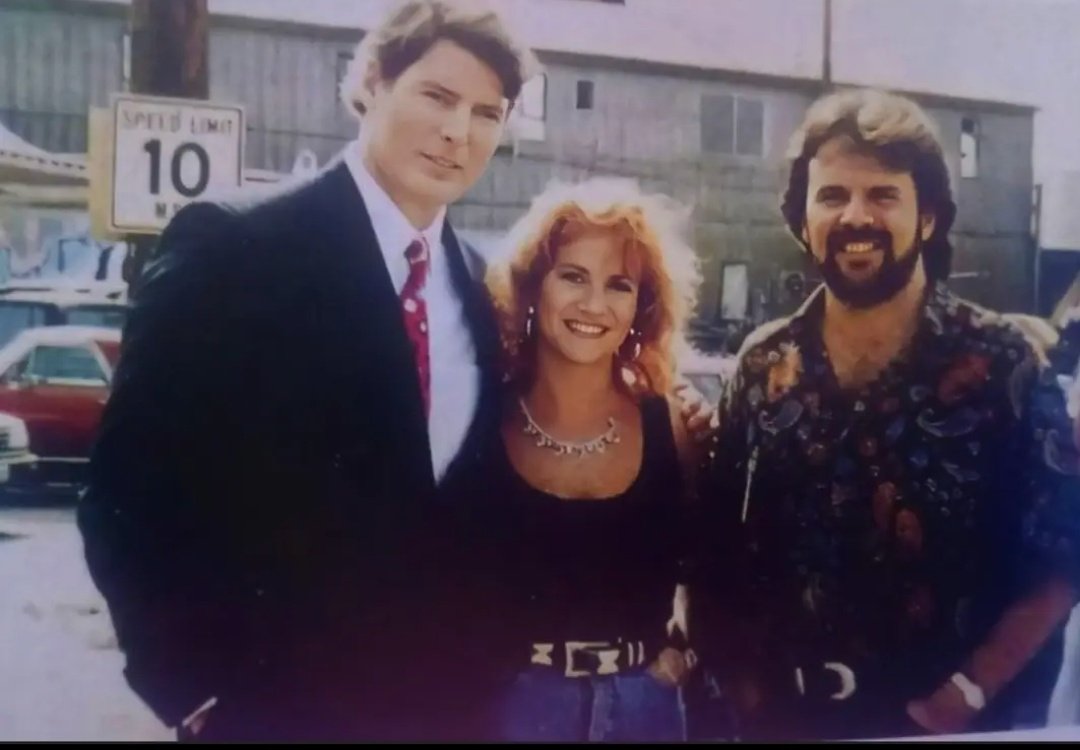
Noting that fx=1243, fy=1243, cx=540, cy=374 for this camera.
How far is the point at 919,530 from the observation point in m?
2.47

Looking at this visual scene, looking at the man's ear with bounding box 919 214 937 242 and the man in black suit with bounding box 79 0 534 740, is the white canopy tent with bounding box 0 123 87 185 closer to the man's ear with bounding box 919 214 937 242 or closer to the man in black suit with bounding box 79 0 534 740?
the man in black suit with bounding box 79 0 534 740

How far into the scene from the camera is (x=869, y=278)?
247 cm

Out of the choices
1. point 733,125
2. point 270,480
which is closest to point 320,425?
point 270,480

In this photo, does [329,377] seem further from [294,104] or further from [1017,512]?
[1017,512]

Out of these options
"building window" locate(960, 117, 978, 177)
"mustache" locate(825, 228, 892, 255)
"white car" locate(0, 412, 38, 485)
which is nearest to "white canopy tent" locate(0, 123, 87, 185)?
Answer: "white car" locate(0, 412, 38, 485)

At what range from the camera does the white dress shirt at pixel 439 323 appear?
221 cm

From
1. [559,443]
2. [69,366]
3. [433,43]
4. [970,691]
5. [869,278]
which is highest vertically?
[433,43]

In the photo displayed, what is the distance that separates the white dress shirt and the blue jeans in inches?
17.5

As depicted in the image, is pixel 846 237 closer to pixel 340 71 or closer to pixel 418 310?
pixel 418 310

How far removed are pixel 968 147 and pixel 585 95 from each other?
2.70 feet

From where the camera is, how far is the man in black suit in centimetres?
214

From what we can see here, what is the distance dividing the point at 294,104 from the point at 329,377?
19.6 inches

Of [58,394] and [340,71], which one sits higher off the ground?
[340,71]

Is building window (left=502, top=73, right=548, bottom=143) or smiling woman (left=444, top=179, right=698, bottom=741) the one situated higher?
building window (left=502, top=73, right=548, bottom=143)
